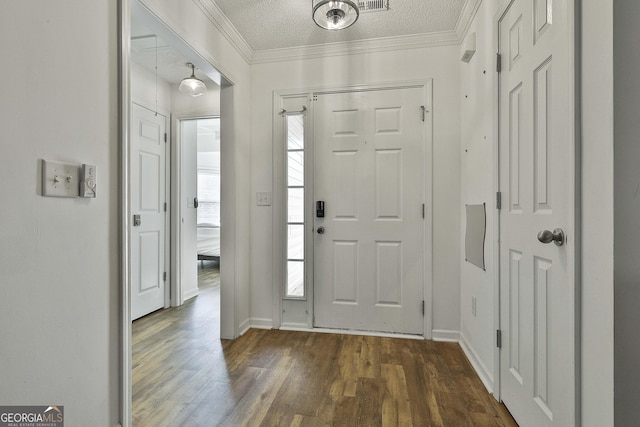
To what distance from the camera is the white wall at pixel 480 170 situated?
1797mm

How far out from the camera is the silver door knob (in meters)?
1.13

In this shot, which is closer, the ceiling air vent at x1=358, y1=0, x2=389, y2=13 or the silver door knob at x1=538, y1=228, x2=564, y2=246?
the silver door knob at x1=538, y1=228, x2=564, y2=246

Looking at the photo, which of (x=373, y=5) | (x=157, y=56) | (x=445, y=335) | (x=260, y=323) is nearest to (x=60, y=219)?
(x=260, y=323)

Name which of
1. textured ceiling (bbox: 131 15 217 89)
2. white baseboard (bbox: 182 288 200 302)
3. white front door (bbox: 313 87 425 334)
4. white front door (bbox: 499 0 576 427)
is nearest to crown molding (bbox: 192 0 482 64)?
white front door (bbox: 313 87 425 334)

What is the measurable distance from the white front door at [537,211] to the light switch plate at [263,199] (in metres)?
1.84

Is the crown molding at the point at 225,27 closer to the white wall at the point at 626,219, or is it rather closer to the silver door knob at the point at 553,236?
the white wall at the point at 626,219

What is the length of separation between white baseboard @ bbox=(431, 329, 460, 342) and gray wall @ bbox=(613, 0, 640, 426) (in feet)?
A: 5.57

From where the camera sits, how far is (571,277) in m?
1.07

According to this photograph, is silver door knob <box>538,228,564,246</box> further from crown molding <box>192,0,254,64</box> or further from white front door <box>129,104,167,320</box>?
white front door <box>129,104,167,320</box>

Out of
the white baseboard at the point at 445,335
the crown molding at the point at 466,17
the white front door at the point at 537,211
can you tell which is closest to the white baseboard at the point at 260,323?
→ the white baseboard at the point at 445,335

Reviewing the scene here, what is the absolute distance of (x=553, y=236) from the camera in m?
1.16

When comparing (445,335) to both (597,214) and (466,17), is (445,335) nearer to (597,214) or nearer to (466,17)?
(597,214)

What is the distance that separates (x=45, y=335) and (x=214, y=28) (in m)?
2.17

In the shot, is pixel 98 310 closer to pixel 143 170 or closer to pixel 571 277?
pixel 571 277
